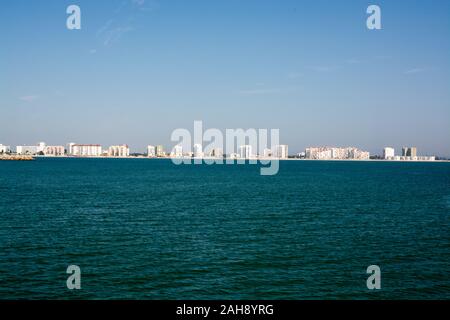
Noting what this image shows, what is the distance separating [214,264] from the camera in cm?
2667

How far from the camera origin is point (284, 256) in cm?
2877

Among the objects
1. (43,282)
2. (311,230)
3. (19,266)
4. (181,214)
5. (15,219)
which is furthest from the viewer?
(181,214)

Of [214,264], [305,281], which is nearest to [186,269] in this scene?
[214,264]

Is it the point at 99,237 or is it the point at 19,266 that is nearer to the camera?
the point at 19,266

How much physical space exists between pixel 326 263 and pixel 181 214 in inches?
916

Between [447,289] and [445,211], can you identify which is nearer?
[447,289]

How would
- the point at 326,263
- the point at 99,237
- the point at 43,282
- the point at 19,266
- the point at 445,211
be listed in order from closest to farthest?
the point at 43,282
the point at 19,266
the point at 326,263
the point at 99,237
the point at 445,211
